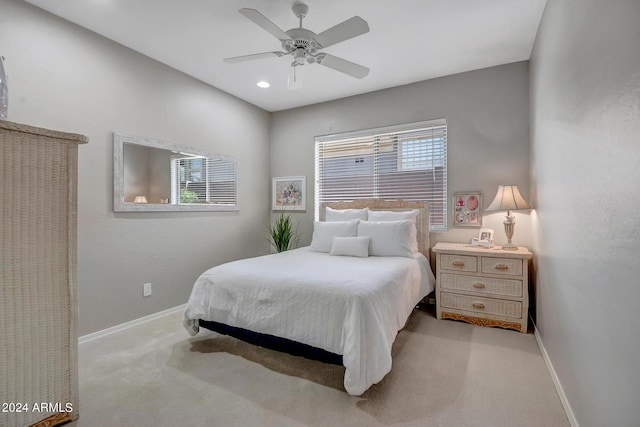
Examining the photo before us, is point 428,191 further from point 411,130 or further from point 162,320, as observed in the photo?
point 162,320

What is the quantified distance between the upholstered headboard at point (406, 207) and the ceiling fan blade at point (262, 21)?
219 centimetres

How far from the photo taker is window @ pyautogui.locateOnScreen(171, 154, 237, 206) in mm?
3312

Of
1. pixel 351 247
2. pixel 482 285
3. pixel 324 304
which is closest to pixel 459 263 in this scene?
pixel 482 285

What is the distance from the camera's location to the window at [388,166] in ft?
11.7

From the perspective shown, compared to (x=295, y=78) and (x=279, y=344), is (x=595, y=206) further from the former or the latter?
(x=295, y=78)

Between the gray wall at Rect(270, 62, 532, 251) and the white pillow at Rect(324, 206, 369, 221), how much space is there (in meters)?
0.89

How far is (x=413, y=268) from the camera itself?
8.95 feet

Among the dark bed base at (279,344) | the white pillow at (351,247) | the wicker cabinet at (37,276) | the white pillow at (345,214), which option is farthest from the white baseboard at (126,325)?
the white pillow at (345,214)

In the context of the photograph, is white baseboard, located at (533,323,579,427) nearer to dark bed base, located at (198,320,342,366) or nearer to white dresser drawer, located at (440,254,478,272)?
white dresser drawer, located at (440,254,478,272)

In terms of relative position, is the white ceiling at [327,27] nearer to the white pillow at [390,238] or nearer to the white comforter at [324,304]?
the white pillow at [390,238]

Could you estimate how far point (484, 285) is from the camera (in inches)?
111

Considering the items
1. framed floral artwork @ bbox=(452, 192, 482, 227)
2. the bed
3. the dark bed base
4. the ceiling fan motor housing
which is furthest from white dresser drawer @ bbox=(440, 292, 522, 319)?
the ceiling fan motor housing

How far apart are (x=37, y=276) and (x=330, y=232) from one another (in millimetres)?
2465

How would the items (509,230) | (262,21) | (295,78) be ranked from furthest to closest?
(509,230), (295,78), (262,21)
